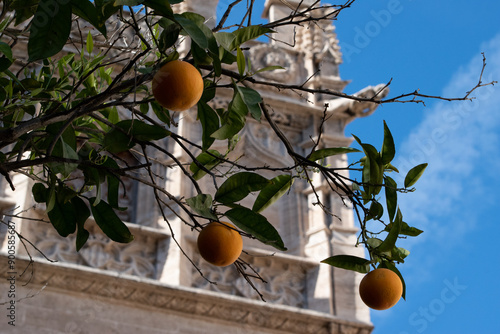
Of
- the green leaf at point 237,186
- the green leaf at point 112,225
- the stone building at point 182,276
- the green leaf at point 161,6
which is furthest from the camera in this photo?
the stone building at point 182,276

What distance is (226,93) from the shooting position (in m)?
7.82

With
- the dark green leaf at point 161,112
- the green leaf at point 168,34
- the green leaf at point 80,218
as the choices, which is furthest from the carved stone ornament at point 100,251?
the green leaf at point 168,34

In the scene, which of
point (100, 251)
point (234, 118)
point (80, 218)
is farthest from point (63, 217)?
point (100, 251)

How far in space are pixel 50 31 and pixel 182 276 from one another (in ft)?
15.2

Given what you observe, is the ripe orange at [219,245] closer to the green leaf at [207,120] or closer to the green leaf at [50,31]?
the green leaf at [207,120]

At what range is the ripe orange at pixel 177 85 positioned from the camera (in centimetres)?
168

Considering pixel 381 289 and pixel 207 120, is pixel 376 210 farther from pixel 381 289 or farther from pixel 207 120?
pixel 207 120

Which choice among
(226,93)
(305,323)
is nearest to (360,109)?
(226,93)

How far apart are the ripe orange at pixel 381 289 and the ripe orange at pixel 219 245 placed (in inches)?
12.2

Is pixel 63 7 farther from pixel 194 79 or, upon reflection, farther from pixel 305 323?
pixel 305 323

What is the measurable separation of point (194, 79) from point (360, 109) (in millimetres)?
6426

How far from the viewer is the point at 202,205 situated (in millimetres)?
1911

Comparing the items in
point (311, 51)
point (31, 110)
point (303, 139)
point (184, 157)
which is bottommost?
point (31, 110)

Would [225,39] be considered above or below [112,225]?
above
